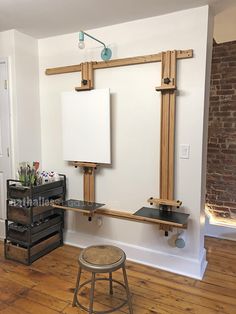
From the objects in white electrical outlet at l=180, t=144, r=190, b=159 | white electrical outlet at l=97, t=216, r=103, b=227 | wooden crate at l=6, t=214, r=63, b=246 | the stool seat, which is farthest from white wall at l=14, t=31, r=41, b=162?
white electrical outlet at l=180, t=144, r=190, b=159

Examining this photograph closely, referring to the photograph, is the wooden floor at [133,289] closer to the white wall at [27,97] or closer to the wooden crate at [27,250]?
the wooden crate at [27,250]

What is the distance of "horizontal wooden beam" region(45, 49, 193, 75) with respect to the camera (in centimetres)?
219

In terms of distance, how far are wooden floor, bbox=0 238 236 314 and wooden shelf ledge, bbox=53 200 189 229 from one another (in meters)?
0.50

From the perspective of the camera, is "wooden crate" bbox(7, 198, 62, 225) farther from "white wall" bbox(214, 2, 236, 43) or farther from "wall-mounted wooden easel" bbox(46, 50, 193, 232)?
"white wall" bbox(214, 2, 236, 43)

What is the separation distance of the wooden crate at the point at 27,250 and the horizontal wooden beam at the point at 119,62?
1.85 metres

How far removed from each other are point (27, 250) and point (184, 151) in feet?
5.91

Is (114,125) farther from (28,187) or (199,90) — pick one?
(28,187)

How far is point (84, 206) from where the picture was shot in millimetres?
2572

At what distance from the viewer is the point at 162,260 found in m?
2.44

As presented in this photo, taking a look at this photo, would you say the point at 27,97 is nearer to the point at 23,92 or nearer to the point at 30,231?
the point at 23,92

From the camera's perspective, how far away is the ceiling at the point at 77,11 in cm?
208

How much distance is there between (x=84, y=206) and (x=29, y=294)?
893 millimetres

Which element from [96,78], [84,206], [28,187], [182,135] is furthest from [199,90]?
[28,187]

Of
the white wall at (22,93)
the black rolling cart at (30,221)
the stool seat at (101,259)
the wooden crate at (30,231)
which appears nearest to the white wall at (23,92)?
the white wall at (22,93)
